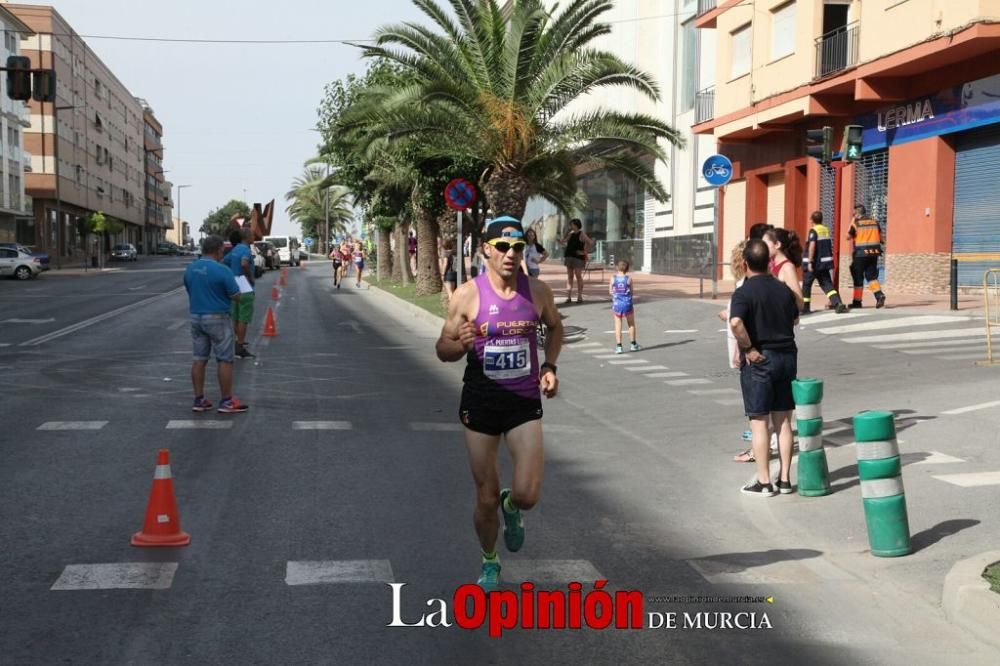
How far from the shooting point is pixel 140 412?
37.0 feet

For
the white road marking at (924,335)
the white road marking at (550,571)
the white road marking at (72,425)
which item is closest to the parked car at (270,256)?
the white road marking at (924,335)

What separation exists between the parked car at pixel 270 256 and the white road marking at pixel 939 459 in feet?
169

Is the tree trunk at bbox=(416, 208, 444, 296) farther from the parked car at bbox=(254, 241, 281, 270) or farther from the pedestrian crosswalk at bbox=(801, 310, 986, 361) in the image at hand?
the parked car at bbox=(254, 241, 281, 270)

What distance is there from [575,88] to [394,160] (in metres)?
9.39

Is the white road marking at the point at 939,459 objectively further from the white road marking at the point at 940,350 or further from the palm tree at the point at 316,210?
the palm tree at the point at 316,210

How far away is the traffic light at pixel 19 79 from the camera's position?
2222 centimetres

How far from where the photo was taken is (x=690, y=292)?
2686 centimetres

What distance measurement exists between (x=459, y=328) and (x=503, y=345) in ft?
0.74

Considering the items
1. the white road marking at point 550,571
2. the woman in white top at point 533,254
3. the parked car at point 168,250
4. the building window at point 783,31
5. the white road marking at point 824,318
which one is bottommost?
the white road marking at point 550,571

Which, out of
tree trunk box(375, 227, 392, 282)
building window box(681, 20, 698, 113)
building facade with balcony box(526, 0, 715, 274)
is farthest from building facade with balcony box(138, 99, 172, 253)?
building window box(681, 20, 698, 113)

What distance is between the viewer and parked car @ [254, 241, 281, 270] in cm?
6005

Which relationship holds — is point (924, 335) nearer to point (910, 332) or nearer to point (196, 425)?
point (910, 332)

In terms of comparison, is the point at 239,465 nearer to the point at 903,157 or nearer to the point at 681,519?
the point at 681,519

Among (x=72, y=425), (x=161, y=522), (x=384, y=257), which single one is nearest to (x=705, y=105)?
(x=384, y=257)
